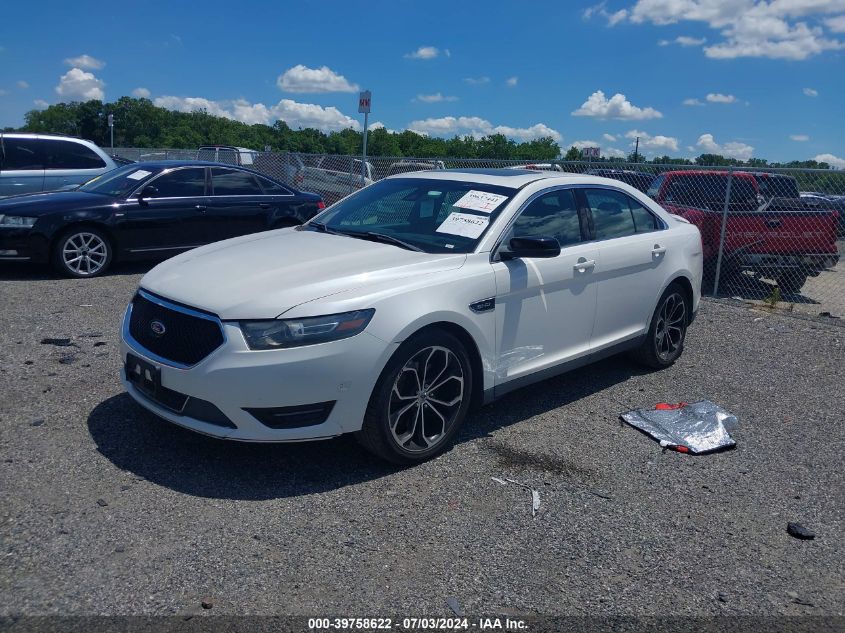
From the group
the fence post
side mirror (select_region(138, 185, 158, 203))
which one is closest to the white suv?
side mirror (select_region(138, 185, 158, 203))

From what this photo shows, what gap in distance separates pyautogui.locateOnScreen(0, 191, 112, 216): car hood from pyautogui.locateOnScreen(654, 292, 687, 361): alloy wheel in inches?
263

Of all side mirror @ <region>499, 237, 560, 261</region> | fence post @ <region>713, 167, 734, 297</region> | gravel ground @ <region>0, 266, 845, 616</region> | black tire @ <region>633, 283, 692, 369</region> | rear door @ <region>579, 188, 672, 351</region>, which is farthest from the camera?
fence post @ <region>713, 167, 734, 297</region>

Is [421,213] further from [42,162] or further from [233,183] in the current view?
[42,162]

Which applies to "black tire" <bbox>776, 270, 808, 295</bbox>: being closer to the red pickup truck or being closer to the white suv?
the red pickup truck

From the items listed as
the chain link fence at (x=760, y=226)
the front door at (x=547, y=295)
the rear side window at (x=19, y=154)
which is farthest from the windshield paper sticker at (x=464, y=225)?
the rear side window at (x=19, y=154)

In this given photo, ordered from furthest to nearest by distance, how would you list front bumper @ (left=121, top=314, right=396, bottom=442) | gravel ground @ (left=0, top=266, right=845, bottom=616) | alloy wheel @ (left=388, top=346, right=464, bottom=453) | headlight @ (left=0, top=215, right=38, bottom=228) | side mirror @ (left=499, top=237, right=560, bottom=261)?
headlight @ (left=0, top=215, right=38, bottom=228), side mirror @ (left=499, top=237, right=560, bottom=261), alloy wheel @ (left=388, top=346, right=464, bottom=453), front bumper @ (left=121, top=314, right=396, bottom=442), gravel ground @ (left=0, top=266, right=845, bottom=616)

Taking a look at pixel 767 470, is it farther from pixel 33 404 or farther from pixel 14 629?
pixel 33 404

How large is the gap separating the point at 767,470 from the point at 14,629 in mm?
4014

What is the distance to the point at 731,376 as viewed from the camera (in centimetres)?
641

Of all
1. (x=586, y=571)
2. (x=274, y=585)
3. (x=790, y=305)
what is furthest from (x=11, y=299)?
(x=790, y=305)

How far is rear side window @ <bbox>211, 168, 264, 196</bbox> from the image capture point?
10.0m

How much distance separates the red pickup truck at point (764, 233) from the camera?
392 inches

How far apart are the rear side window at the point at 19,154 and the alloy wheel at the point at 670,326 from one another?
10.1 metres

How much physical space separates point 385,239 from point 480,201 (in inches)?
27.6
